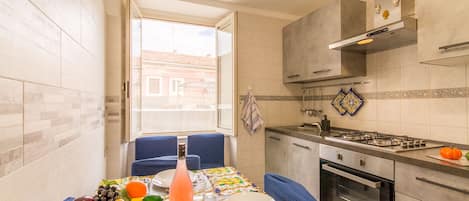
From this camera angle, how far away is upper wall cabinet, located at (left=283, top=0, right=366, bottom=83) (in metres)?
2.08

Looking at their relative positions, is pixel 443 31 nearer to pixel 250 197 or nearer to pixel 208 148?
pixel 250 197

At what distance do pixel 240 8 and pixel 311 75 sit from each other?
3.77 feet

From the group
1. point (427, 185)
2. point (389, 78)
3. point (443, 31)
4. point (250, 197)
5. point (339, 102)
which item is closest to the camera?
point (250, 197)

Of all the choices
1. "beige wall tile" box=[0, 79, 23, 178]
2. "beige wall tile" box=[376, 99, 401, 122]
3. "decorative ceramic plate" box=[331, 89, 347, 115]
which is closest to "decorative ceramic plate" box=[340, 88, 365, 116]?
"decorative ceramic plate" box=[331, 89, 347, 115]

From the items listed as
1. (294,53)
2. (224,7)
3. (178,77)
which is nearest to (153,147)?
(178,77)

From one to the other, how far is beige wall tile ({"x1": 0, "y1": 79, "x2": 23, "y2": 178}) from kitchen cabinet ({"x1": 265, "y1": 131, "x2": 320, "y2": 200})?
6.44 ft

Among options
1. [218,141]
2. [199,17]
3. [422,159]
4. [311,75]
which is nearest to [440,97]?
[422,159]

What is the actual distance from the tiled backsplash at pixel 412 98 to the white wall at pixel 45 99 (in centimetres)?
235

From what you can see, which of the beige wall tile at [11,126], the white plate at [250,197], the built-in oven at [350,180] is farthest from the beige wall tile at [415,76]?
the beige wall tile at [11,126]

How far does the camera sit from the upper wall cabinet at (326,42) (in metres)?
2.08

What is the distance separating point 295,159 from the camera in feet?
7.58

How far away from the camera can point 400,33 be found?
5.28 ft

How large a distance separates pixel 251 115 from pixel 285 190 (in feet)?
5.51

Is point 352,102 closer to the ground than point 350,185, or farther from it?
farther from it
